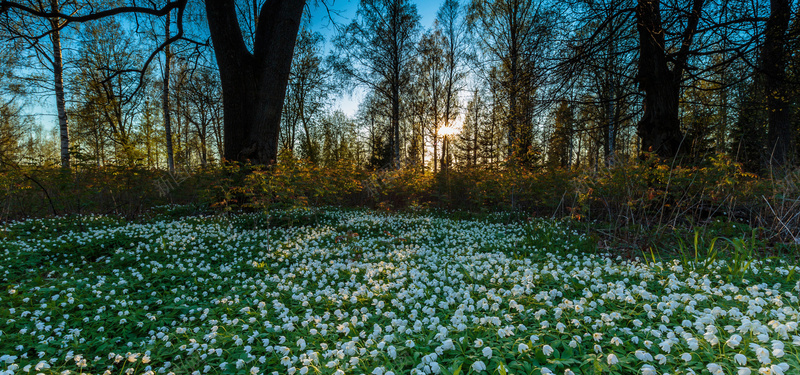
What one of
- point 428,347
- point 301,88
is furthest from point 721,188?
point 301,88

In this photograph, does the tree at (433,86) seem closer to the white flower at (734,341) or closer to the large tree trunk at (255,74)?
the large tree trunk at (255,74)

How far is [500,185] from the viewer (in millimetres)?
8391

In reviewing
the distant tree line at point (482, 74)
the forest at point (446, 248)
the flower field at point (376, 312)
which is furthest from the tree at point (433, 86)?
the flower field at point (376, 312)

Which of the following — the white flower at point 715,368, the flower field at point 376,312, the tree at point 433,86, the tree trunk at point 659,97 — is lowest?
the flower field at point 376,312

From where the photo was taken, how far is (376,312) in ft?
8.09

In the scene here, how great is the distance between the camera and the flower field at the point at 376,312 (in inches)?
65.4

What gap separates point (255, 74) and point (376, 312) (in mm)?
7861

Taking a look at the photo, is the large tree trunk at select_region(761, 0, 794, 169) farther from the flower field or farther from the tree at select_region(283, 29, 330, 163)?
the tree at select_region(283, 29, 330, 163)

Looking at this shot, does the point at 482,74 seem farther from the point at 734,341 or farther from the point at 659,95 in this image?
the point at 734,341

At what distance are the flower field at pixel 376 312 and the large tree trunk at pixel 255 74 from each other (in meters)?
3.94

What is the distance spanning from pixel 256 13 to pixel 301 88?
21.2 feet

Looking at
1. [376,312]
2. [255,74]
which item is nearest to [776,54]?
[376,312]

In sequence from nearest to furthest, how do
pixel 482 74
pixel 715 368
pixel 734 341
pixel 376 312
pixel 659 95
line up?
pixel 715 368, pixel 734 341, pixel 376 312, pixel 659 95, pixel 482 74

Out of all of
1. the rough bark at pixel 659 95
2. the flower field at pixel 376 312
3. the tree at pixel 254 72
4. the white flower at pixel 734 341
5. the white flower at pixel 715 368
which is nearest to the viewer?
the white flower at pixel 715 368
